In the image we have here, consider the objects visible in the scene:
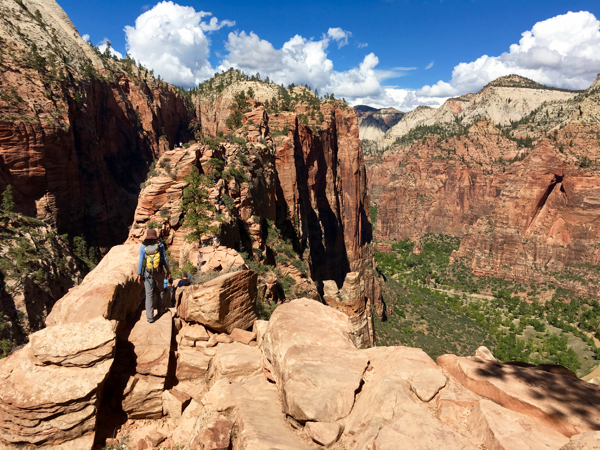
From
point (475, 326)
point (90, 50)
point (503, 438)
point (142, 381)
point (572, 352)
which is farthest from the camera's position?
point (475, 326)

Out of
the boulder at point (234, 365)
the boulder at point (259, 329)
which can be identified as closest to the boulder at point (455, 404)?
the boulder at point (234, 365)

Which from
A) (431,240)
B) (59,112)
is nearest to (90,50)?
(59,112)

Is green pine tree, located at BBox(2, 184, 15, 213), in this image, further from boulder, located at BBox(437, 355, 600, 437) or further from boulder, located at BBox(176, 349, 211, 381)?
boulder, located at BBox(437, 355, 600, 437)

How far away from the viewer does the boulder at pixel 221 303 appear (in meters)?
8.93

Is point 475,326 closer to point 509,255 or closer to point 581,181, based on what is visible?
point 509,255

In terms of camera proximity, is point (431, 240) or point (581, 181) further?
point (431, 240)

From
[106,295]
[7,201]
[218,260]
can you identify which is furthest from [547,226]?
[7,201]

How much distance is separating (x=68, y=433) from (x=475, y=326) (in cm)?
7353

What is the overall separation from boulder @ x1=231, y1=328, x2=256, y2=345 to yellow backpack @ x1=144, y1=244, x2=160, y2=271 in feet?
9.93

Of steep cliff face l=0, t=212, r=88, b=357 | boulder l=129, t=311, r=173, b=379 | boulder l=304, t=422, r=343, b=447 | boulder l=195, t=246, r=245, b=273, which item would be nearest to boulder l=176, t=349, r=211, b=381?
boulder l=129, t=311, r=173, b=379

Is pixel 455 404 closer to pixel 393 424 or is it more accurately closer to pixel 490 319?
pixel 393 424

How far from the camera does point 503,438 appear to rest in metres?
4.24

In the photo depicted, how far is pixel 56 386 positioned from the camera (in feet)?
18.8

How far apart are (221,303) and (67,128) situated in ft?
127
